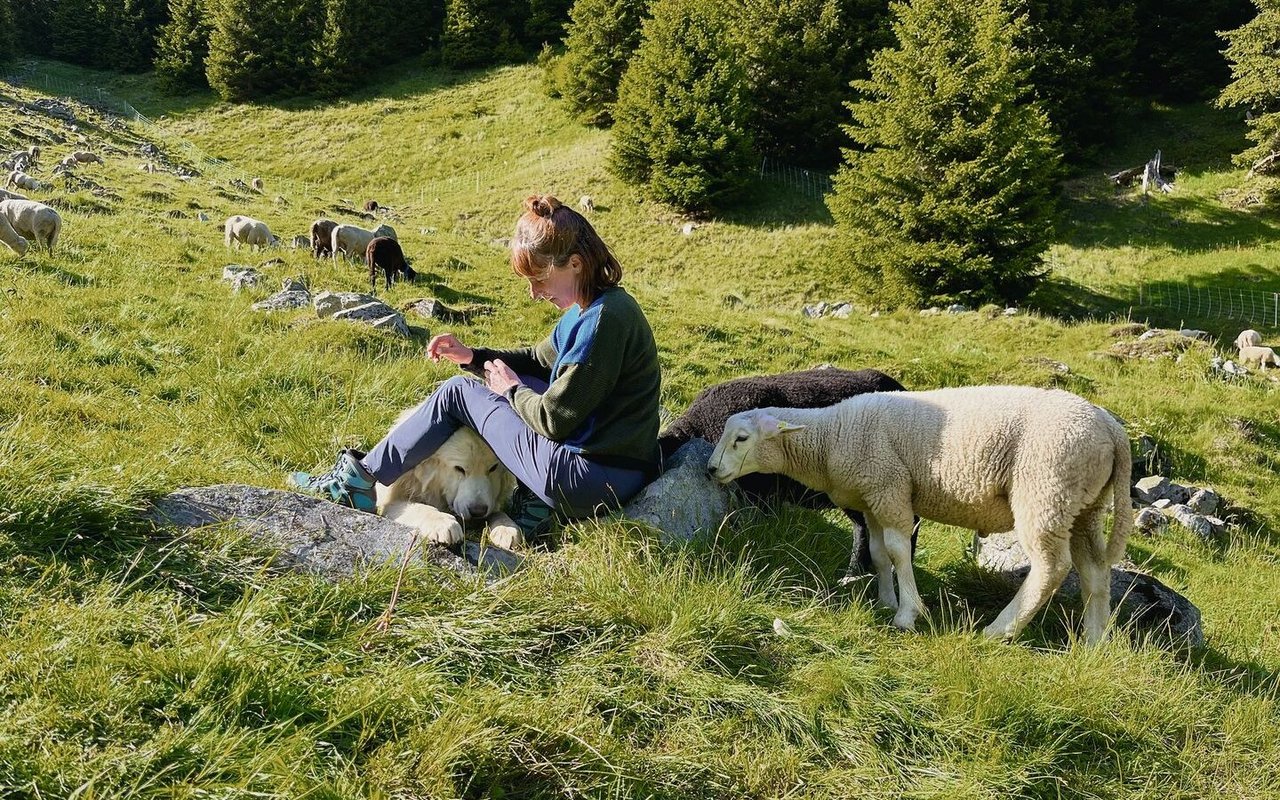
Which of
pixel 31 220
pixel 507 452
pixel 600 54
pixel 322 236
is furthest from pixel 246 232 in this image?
pixel 600 54

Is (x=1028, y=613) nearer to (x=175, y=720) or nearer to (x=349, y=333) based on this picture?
(x=175, y=720)

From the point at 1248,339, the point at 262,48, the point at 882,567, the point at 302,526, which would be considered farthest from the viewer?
the point at 262,48

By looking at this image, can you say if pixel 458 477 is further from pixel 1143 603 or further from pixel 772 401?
pixel 1143 603

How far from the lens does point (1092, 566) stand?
450 cm

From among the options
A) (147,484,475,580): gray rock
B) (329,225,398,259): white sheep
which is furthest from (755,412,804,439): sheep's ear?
(329,225,398,259): white sheep

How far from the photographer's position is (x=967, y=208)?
68.8 feet

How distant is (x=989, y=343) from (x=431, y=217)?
24.2 m

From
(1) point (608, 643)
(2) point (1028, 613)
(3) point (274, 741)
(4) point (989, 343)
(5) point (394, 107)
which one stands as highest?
(5) point (394, 107)

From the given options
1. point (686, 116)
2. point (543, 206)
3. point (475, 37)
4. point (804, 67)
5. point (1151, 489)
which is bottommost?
point (1151, 489)

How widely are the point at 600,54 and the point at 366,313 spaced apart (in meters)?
34.1

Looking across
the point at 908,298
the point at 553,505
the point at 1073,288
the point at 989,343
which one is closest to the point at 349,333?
the point at 553,505

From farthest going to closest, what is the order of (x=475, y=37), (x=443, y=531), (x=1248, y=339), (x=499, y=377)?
(x=475, y=37)
(x=1248, y=339)
(x=499, y=377)
(x=443, y=531)

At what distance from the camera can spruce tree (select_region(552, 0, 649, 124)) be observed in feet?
129

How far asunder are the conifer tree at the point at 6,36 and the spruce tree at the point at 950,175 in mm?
69531
